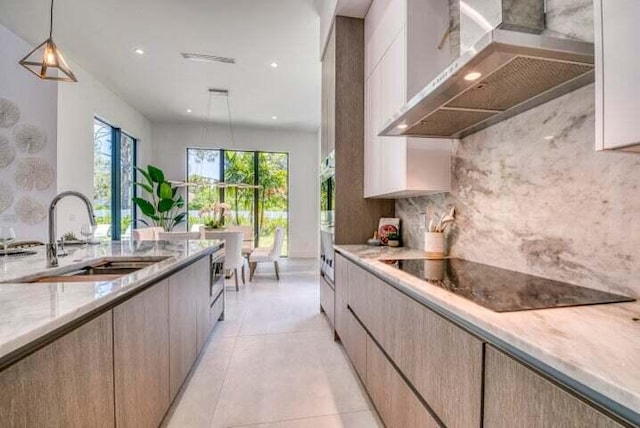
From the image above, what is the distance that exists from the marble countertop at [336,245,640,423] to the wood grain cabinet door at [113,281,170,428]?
118 cm

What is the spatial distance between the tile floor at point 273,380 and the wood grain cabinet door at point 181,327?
185mm

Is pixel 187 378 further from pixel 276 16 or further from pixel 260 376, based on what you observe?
pixel 276 16

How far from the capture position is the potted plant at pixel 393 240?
2.56m

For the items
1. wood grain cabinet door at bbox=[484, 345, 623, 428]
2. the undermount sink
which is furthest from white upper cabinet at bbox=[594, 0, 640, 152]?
the undermount sink

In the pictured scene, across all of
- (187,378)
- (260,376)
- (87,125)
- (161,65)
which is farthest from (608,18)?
(87,125)

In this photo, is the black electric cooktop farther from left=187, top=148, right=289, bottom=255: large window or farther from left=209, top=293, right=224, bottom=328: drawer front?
left=187, top=148, right=289, bottom=255: large window

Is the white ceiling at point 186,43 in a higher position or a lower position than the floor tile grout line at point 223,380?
higher

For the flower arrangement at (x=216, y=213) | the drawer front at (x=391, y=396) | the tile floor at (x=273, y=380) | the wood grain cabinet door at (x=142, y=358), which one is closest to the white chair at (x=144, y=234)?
the flower arrangement at (x=216, y=213)

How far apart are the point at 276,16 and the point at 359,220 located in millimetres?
2530

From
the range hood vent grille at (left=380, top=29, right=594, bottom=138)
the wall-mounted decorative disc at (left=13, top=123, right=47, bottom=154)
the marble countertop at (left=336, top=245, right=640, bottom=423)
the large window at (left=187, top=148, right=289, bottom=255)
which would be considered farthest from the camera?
the large window at (left=187, top=148, right=289, bottom=255)

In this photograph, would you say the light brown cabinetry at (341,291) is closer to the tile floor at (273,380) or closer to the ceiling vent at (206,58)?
the tile floor at (273,380)

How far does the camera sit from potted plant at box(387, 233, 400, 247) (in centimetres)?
256

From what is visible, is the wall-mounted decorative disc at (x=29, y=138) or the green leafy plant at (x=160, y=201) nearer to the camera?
the wall-mounted decorative disc at (x=29, y=138)

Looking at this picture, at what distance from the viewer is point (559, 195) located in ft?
4.21
